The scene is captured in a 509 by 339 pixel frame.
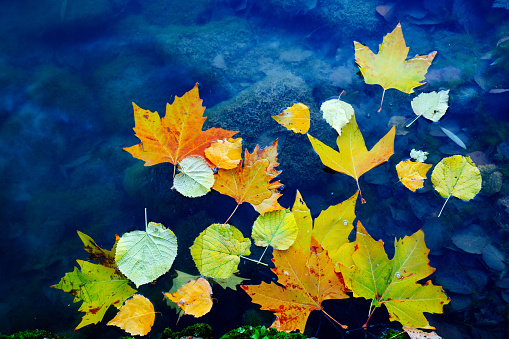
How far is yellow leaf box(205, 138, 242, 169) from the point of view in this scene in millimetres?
1712

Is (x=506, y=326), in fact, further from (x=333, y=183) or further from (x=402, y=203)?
(x=333, y=183)

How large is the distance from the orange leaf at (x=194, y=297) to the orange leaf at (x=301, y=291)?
25 centimetres

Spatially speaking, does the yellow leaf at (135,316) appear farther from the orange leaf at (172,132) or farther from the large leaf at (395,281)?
the large leaf at (395,281)

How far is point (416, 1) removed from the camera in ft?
7.53

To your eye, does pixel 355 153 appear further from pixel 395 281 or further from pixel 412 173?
pixel 395 281

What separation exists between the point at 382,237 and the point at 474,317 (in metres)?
0.59

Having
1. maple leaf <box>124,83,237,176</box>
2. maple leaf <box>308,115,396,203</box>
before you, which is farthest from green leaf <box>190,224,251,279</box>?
maple leaf <box>308,115,396,203</box>

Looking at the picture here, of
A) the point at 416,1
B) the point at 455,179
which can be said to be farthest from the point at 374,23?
the point at 455,179

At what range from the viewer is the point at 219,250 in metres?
1.58

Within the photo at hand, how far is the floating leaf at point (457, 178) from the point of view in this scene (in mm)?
1737

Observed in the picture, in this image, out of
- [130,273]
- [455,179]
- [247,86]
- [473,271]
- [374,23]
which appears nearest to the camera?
[130,273]

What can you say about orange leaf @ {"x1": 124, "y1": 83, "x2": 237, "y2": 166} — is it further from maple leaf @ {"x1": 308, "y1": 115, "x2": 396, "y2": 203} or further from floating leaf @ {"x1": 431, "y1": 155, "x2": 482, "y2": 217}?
floating leaf @ {"x1": 431, "y1": 155, "x2": 482, "y2": 217}

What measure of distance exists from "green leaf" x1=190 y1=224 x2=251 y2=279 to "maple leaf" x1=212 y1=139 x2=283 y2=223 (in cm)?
14

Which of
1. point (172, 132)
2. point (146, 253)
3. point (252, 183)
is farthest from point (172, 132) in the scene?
point (146, 253)
